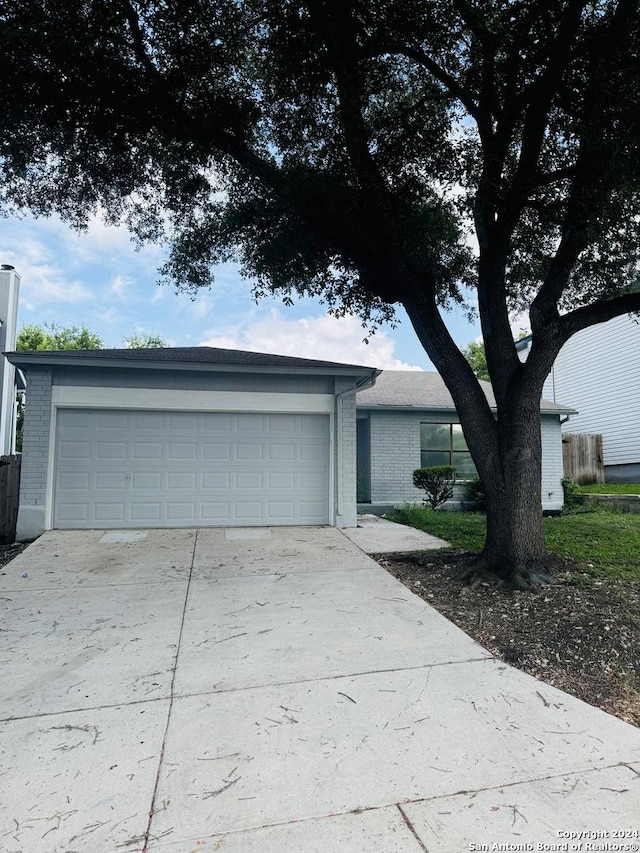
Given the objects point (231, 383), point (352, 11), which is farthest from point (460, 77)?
point (231, 383)

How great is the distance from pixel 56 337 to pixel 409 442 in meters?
26.6

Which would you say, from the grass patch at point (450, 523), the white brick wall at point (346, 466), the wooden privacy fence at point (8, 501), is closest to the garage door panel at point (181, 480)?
the wooden privacy fence at point (8, 501)

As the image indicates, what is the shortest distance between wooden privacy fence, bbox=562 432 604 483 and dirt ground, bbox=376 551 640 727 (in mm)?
11289

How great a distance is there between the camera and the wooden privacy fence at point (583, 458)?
→ 52.9 feet

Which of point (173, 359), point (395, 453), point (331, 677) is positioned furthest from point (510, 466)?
point (395, 453)

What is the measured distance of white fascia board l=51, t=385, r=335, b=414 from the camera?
8.91 m

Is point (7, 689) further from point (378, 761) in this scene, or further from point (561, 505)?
point (561, 505)

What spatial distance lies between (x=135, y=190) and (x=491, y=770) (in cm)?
826

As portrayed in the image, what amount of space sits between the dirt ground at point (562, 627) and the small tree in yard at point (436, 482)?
6.00 m

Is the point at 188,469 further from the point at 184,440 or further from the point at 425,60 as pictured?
the point at 425,60

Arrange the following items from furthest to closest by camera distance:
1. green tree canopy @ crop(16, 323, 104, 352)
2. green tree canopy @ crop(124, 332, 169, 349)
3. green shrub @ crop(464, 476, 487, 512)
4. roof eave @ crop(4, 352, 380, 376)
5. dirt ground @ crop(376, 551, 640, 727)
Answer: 1. green tree canopy @ crop(124, 332, 169, 349)
2. green tree canopy @ crop(16, 323, 104, 352)
3. green shrub @ crop(464, 476, 487, 512)
4. roof eave @ crop(4, 352, 380, 376)
5. dirt ground @ crop(376, 551, 640, 727)

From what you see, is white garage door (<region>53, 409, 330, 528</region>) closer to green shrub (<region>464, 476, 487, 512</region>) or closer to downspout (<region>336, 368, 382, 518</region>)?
downspout (<region>336, 368, 382, 518</region>)

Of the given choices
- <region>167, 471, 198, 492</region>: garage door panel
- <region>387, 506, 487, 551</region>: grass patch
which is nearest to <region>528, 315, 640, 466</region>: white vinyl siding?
<region>387, 506, 487, 551</region>: grass patch

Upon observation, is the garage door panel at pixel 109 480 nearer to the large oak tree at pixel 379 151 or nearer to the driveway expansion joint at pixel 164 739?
the large oak tree at pixel 379 151
